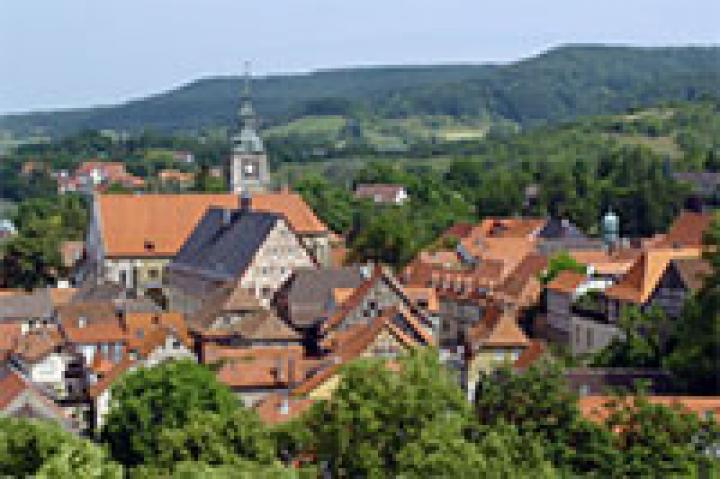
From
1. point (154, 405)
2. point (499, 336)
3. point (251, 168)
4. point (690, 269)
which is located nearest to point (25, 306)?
point (499, 336)

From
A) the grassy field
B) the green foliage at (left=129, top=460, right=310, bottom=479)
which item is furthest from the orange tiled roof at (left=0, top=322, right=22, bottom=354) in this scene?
the grassy field

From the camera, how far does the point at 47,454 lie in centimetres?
3453

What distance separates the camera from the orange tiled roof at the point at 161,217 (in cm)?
8594

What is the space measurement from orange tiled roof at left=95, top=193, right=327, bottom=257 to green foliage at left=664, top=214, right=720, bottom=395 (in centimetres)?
3845

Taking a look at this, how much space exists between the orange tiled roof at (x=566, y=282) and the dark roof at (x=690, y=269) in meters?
9.17

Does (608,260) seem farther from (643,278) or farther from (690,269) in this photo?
(690,269)

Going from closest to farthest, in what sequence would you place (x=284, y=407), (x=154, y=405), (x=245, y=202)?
(x=154, y=405), (x=284, y=407), (x=245, y=202)

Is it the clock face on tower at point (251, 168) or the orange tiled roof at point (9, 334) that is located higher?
the clock face on tower at point (251, 168)

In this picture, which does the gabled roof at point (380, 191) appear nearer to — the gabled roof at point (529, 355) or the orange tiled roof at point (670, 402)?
the gabled roof at point (529, 355)

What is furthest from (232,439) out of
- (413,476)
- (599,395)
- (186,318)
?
(186,318)

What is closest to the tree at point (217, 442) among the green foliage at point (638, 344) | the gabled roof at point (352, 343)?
the gabled roof at point (352, 343)

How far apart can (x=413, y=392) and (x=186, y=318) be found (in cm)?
3354

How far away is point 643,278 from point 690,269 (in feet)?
13.8

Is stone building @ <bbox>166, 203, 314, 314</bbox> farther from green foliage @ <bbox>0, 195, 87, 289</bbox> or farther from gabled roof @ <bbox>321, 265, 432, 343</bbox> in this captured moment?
green foliage @ <bbox>0, 195, 87, 289</bbox>
